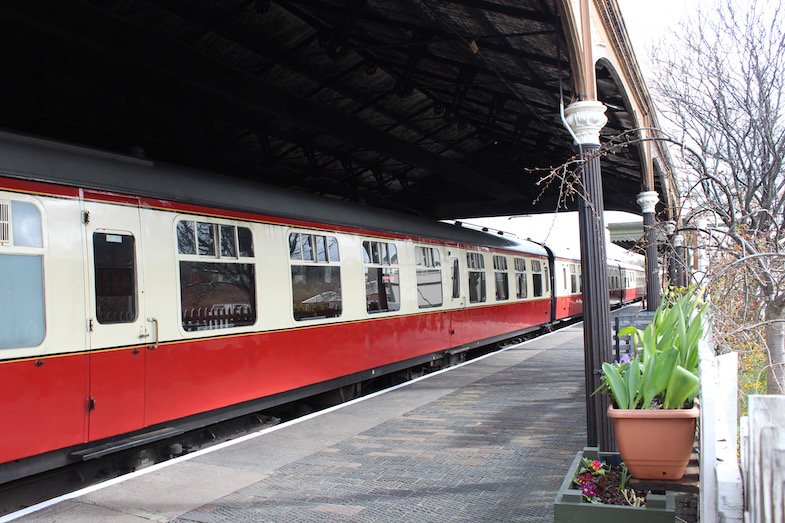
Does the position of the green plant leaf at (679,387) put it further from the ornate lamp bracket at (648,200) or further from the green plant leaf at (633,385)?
the ornate lamp bracket at (648,200)

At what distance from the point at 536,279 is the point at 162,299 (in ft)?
46.1

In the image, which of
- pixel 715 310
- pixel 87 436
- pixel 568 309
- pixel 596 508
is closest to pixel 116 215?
pixel 87 436

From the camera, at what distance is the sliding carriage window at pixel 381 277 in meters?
9.28

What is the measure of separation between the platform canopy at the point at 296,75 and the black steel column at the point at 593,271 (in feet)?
0.99

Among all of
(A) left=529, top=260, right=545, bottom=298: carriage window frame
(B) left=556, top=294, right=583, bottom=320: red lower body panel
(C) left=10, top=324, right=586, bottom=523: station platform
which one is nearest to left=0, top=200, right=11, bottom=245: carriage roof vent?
(C) left=10, top=324, right=586, bottom=523: station platform

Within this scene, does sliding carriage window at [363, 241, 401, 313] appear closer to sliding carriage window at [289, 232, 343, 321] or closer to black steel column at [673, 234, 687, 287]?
sliding carriage window at [289, 232, 343, 321]

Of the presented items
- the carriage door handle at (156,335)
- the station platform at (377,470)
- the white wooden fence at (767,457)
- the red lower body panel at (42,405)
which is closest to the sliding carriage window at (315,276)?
the station platform at (377,470)

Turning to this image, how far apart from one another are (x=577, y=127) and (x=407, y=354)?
6106 millimetres

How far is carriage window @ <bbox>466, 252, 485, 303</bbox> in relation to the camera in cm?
1337

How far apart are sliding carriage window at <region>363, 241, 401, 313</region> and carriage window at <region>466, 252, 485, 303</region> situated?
3.44 m

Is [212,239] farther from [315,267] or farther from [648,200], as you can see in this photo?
[648,200]

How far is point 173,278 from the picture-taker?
5973mm

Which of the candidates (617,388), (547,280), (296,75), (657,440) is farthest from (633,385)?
(547,280)

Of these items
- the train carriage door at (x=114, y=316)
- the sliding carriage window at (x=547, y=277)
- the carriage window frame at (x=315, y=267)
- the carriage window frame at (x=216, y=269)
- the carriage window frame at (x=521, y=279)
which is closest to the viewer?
the train carriage door at (x=114, y=316)
